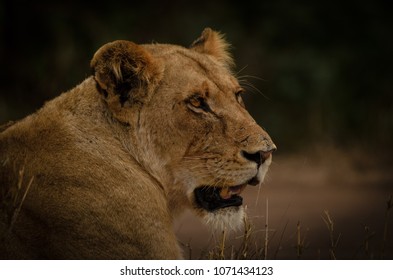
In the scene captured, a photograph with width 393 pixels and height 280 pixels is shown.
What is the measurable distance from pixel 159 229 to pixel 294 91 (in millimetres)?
8980

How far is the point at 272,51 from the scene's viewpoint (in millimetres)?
12656

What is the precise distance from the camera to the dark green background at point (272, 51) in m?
11.6

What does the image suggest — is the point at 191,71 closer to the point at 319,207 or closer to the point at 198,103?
the point at 198,103

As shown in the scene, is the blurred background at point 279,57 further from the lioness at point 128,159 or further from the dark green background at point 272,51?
the lioness at point 128,159

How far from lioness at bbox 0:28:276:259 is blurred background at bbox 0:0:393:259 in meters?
6.41

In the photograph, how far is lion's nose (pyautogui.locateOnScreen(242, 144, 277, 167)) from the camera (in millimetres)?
3664

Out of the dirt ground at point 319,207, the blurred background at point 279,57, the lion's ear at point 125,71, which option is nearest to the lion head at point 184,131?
the lion's ear at point 125,71

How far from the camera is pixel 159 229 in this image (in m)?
3.55

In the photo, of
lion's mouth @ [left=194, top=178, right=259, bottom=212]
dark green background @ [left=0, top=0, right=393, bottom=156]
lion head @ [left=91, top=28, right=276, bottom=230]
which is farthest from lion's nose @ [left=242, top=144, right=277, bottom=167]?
dark green background @ [left=0, top=0, right=393, bottom=156]

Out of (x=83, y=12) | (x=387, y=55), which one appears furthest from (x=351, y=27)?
(x=83, y=12)

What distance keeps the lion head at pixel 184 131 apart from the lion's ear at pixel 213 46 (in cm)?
56

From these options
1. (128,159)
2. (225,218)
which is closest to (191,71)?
(128,159)

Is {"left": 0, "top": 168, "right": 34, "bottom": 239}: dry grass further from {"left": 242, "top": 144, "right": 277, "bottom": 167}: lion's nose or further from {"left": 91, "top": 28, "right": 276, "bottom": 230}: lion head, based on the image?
{"left": 242, "top": 144, "right": 277, "bottom": 167}: lion's nose

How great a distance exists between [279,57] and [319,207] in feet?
14.9
